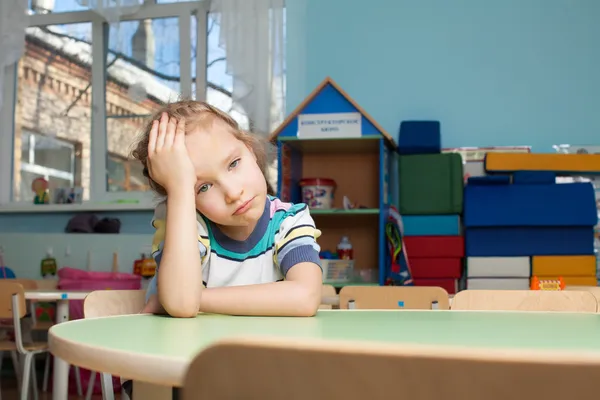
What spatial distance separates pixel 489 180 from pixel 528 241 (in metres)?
0.35

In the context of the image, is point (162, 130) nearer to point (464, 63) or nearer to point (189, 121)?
point (189, 121)

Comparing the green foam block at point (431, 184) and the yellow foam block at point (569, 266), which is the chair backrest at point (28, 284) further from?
the yellow foam block at point (569, 266)

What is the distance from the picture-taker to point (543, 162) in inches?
136

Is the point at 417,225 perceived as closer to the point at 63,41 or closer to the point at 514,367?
the point at 63,41

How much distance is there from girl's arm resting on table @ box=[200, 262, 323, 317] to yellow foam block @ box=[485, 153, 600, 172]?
264cm

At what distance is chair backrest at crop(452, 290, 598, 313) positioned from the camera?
1.57 meters

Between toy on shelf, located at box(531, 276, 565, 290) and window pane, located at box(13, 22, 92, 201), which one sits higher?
window pane, located at box(13, 22, 92, 201)

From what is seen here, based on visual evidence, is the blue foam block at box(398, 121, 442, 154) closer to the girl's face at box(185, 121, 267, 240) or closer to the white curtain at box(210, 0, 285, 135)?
the white curtain at box(210, 0, 285, 135)

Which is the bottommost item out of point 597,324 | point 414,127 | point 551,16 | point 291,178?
point 597,324

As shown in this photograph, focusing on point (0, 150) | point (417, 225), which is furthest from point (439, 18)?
point (0, 150)

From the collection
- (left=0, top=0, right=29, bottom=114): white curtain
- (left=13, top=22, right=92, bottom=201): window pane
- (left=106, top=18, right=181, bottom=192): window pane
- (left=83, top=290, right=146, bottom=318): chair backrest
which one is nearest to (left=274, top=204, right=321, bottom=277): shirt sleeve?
(left=83, top=290, right=146, bottom=318): chair backrest

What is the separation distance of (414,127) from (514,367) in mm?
3319

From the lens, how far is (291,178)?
11.5 ft

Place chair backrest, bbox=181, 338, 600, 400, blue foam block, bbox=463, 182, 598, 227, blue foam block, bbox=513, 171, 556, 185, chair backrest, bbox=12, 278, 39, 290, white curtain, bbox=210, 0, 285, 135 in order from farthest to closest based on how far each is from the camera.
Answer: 1. white curtain, bbox=210, 0, 285, 135
2. chair backrest, bbox=12, 278, 39, 290
3. blue foam block, bbox=513, 171, 556, 185
4. blue foam block, bbox=463, 182, 598, 227
5. chair backrest, bbox=181, 338, 600, 400
